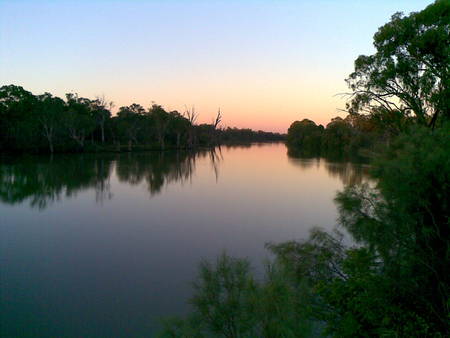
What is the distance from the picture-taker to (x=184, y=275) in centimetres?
648

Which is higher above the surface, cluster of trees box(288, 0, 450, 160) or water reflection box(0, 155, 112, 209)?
cluster of trees box(288, 0, 450, 160)

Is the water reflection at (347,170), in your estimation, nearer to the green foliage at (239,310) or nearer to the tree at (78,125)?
the green foliage at (239,310)

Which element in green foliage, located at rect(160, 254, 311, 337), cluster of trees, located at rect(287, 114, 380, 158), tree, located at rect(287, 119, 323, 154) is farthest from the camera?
tree, located at rect(287, 119, 323, 154)

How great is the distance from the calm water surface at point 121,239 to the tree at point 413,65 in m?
4.12

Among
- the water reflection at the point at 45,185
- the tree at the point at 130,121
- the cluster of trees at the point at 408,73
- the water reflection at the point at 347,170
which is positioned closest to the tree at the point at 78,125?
the tree at the point at 130,121

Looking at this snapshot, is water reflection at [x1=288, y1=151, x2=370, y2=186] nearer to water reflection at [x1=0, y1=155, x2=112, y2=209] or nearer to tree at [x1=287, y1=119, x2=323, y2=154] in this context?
water reflection at [x1=0, y1=155, x2=112, y2=209]

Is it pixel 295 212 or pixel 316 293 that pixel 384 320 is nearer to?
pixel 316 293

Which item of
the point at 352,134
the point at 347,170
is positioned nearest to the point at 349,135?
the point at 352,134

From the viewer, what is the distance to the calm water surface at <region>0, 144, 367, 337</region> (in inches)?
201

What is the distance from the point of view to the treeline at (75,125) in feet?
111

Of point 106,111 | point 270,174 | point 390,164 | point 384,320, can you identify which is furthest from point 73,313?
point 106,111

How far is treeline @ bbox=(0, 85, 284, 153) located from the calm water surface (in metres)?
18.5

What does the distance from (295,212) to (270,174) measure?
1064 centimetres

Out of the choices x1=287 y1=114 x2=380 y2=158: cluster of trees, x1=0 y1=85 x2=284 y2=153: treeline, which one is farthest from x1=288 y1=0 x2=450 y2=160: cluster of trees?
x1=0 y1=85 x2=284 y2=153: treeline
